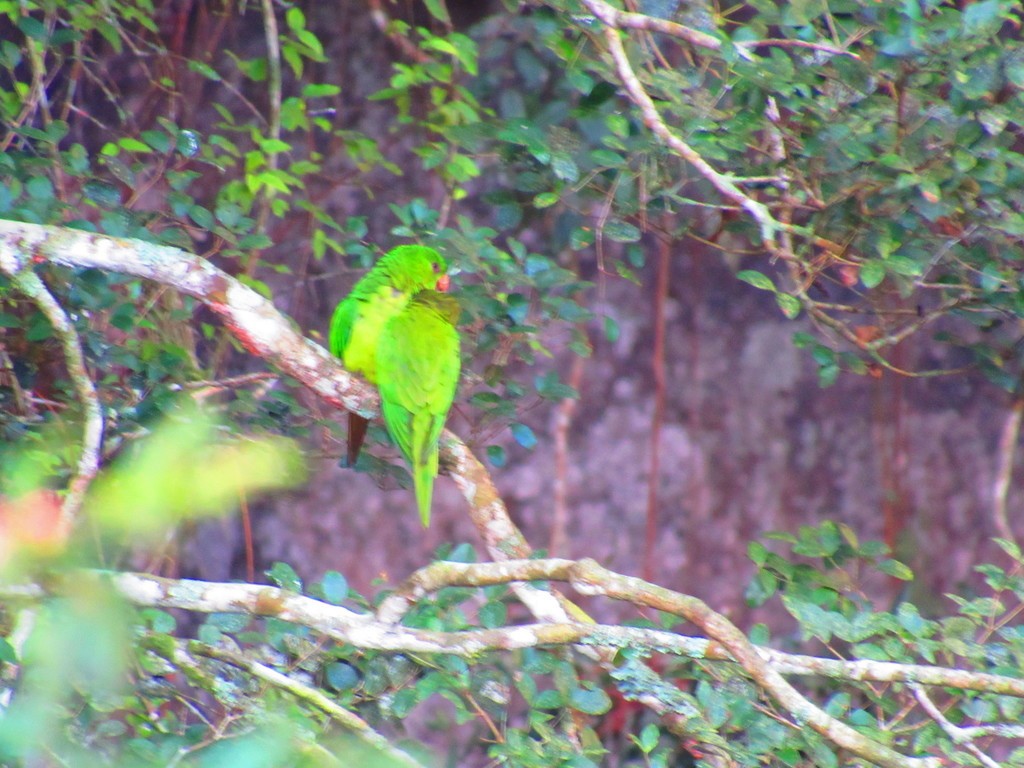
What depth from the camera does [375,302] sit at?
222 cm

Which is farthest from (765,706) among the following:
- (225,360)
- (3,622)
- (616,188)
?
(225,360)

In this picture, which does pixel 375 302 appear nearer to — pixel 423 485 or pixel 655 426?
pixel 423 485

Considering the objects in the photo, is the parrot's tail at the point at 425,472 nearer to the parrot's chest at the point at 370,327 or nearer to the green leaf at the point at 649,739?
the parrot's chest at the point at 370,327

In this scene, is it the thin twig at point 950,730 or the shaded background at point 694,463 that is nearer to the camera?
the thin twig at point 950,730

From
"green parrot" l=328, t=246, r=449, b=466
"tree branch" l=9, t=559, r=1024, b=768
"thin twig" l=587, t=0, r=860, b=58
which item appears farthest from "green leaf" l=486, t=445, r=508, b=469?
"thin twig" l=587, t=0, r=860, b=58

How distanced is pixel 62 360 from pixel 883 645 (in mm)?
1653

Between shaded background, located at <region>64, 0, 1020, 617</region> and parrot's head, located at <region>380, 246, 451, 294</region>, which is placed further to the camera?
shaded background, located at <region>64, 0, 1020, 617</region>

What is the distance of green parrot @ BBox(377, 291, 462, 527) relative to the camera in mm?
2016

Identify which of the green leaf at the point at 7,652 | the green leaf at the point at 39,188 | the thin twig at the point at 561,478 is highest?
the green leaf at the point at 39,188

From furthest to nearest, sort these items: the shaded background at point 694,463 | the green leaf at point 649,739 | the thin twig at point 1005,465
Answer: the shaded background at point 694,463 < the thin twig at point 1005,465 < the green leaf at point 649,739

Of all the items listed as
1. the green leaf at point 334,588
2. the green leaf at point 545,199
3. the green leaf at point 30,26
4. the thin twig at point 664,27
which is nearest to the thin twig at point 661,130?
the thin twig at point 664,27

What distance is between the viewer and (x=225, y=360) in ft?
9.86

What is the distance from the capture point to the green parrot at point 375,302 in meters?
2.16

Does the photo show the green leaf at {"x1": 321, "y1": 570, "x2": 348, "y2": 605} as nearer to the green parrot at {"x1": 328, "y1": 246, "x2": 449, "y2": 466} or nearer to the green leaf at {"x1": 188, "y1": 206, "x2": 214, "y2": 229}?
the green parrot at {"x1": 328, "y1": 246, "x2": 449, "y2": 466}
